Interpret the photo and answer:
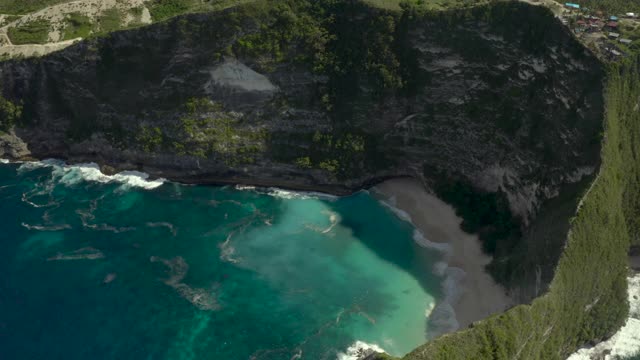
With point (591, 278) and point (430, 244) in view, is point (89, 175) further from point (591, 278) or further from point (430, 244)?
point (591, 278)

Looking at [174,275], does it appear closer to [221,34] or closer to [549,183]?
[221,34]

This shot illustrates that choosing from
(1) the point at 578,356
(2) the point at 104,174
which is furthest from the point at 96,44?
(1) the point at 578,356

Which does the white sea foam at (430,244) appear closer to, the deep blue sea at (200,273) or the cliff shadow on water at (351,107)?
the deep blue sea at (200,273)

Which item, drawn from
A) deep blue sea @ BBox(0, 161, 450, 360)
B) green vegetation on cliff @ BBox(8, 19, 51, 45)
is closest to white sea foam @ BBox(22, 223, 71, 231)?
deep blue sea @ BBox(0, 161, 450, 360)

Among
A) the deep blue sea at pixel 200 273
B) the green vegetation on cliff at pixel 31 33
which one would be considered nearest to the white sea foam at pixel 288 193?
the deep blue sea at pixel 200 273

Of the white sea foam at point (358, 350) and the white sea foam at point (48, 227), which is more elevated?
the white sea foam at point (358, 350)

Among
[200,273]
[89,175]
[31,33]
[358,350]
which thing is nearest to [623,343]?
[358,350]
